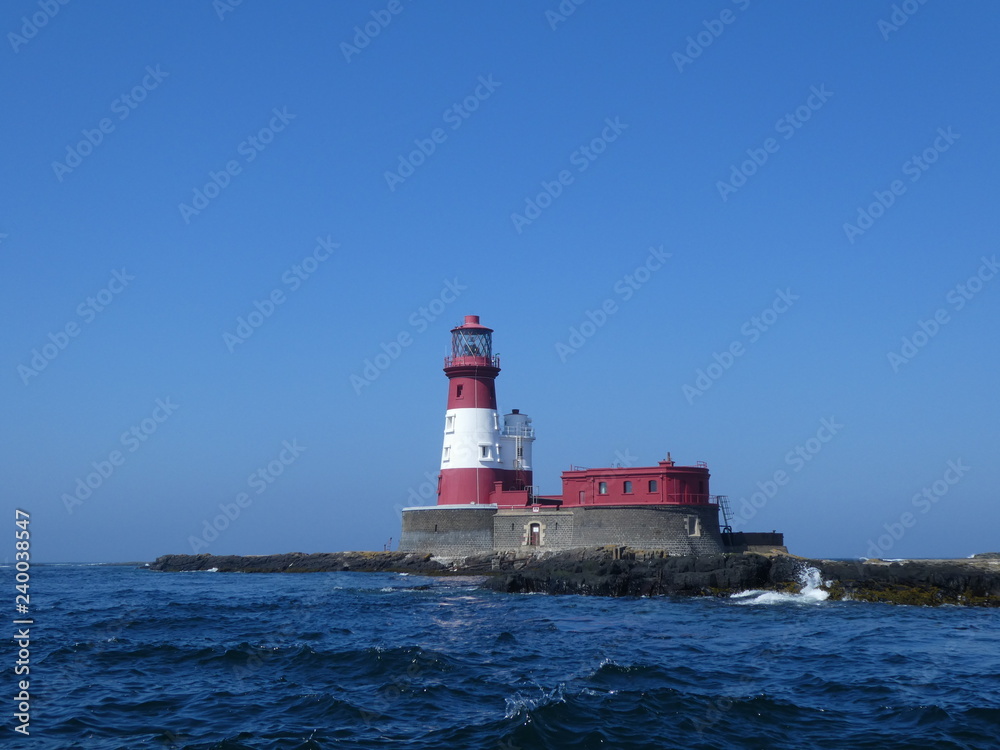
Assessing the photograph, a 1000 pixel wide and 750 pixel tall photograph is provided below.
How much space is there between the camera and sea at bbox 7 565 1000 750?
12789 mm

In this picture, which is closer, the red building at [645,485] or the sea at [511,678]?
the sea at [511,678]

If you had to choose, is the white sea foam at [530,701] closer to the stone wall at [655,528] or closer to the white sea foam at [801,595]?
the white sea foam at [801,595]

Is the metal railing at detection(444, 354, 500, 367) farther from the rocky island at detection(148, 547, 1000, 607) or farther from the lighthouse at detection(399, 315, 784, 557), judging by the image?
the rocky island at detection(148, 547, 1000, 607)

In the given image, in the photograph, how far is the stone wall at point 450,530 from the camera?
145 ft

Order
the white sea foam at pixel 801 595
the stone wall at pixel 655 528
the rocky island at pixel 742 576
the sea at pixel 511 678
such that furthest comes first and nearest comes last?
the stone wall at pixel 655 528
the rocky island at pixel 742 576
the white sea foam at pixel 801 595
the sea at pixel 511 678

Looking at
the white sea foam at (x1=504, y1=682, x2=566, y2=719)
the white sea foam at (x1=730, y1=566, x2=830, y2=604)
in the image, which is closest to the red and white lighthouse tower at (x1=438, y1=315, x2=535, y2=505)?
the white sea foam at (x1=730, y1=566, x2=830, y2=604)

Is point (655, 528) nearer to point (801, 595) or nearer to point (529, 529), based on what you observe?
point (529, 529)

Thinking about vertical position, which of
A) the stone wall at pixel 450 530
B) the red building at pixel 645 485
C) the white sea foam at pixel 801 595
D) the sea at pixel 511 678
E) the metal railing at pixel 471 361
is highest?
the metal railing at pixel 471 361

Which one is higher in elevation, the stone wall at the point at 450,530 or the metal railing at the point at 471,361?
the metal railing at the point at 471,361

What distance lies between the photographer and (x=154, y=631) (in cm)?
2327

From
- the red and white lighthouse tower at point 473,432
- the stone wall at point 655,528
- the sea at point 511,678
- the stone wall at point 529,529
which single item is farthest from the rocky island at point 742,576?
the red and white lighthouse tower at point 473,432

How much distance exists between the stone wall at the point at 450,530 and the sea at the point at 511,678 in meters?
15.4

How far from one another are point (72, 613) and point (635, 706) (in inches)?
851

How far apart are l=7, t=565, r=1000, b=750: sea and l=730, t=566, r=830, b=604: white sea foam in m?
1.46
